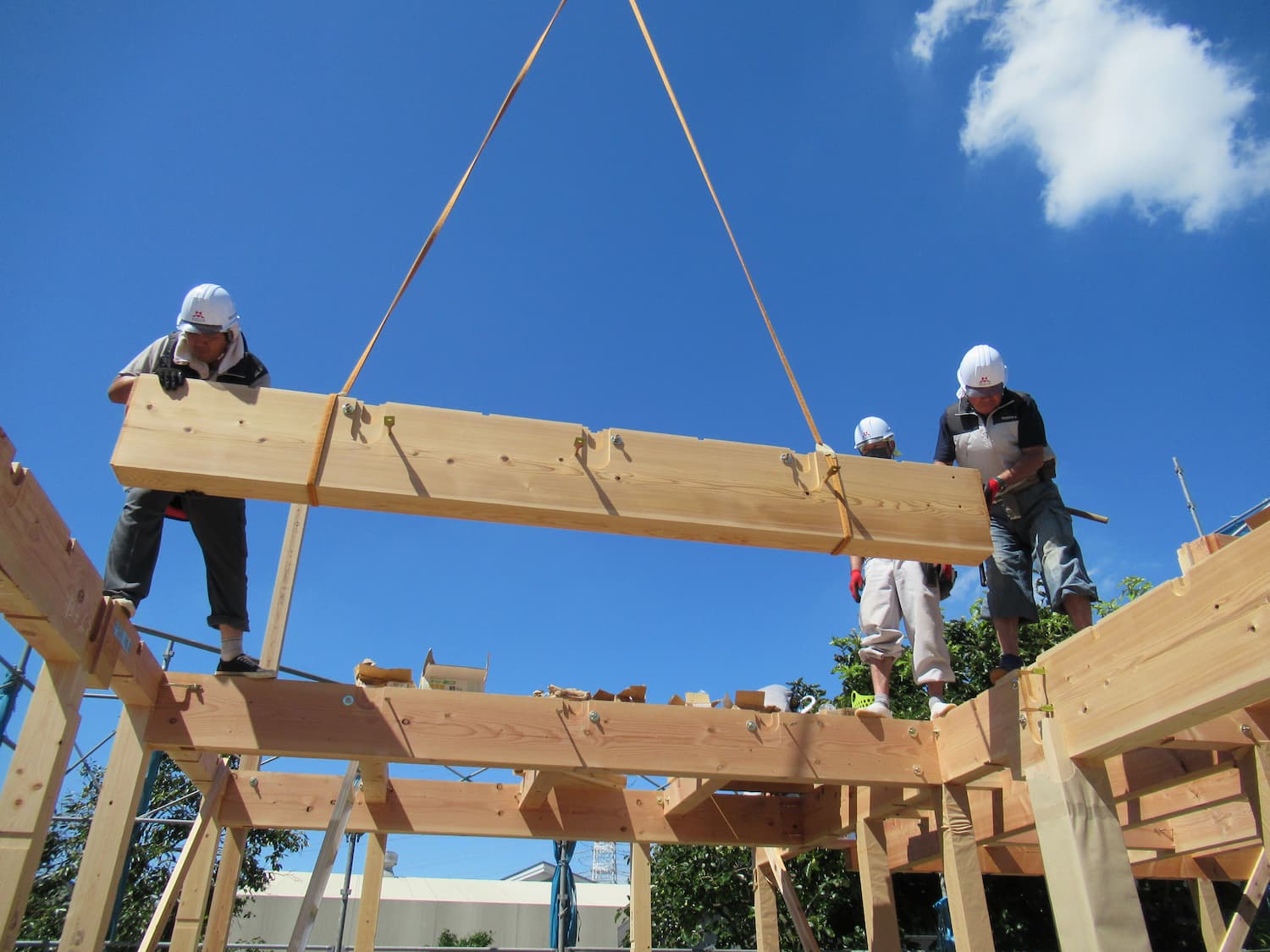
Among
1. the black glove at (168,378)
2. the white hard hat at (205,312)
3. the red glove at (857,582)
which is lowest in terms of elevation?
the black glove at (168,378)

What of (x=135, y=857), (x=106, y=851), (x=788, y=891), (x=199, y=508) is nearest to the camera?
(x=106, y=851)

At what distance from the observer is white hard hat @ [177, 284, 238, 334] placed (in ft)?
10.2

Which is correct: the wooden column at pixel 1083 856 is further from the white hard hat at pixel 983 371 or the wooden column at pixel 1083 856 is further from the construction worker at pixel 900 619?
the white hard hat at pixel 983 371

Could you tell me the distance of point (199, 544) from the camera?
3369mm

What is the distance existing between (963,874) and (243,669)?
9.63 feet

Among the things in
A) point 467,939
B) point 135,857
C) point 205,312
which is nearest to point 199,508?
point 205,312

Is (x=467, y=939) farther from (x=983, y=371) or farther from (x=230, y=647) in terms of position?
(x=983, y=371)

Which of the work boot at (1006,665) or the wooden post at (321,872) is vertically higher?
the work boot at (1006,665)

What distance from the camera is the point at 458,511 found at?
253cm

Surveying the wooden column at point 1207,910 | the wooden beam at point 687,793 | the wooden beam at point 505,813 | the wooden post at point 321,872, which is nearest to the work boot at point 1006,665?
the wooden beam at point 687,793

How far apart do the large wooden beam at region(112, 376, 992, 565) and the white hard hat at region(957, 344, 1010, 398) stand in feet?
3.39

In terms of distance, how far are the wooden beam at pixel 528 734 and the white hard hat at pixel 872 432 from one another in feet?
4.94

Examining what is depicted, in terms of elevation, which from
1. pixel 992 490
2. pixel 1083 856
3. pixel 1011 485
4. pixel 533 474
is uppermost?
pixel 1011 485

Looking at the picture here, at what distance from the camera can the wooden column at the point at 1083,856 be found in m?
2.44
